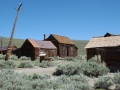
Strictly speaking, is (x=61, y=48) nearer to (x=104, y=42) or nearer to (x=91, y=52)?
(x=91, y=52)

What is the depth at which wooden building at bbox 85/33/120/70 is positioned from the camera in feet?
67.1

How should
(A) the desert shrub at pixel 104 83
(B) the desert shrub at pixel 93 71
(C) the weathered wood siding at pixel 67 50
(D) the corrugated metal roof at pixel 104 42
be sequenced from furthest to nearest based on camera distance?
1. (C) the weathered wood siding at pixel 67 50
2. (D) the corrugated metal roof at pixel 104 42
3. (B) the desert shrub at pixel 93 71
4. (A) the desert shrub at pixel 104 83

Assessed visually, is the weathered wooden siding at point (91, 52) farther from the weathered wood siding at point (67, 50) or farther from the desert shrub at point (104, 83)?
the weathered wood siding at point (67, 50)

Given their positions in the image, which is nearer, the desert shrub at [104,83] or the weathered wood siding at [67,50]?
the desert shrub at [104,83]

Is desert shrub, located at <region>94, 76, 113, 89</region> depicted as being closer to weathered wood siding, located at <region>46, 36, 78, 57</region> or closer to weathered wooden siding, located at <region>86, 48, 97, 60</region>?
weathered wooden siding, located at <region>86, 48, 97, 60</region>

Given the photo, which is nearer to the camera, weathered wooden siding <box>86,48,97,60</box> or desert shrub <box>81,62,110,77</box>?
desert shrub <box>81,62,110,77</box>

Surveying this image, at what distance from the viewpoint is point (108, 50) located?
68.5 ft

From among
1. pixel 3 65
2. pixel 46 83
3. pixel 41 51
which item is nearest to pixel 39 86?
pixel 46 83

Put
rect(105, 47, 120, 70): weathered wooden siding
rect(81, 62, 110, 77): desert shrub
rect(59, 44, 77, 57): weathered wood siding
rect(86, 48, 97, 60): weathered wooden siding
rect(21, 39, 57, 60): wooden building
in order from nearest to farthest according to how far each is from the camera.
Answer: rect(81, 62, 110, 77): desert shrub, rect(105, 47, 120, 70): weathered wooden siding, rect(86, 48, 97, 60): weathered wooden siding, rect(21, 39, 57, 60): wooden building, rect(59, 44, 77, 57): weathered wood siding

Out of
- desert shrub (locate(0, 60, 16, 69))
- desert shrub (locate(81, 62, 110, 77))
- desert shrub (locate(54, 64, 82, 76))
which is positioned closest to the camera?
desert shrub (locate(81, 62, 110, 77))

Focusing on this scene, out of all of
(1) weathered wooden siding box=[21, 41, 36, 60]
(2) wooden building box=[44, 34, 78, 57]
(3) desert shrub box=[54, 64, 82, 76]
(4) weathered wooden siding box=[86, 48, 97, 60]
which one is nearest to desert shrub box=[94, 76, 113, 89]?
(3) desert shrub box=[54, 64, 82, 76]

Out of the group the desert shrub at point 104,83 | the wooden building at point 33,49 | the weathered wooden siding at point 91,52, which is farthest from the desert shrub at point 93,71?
the wooden building at point 33,49

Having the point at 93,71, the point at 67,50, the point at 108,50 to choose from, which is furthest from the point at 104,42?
the point at 67,50

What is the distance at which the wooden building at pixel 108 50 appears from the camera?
67.1 feet
